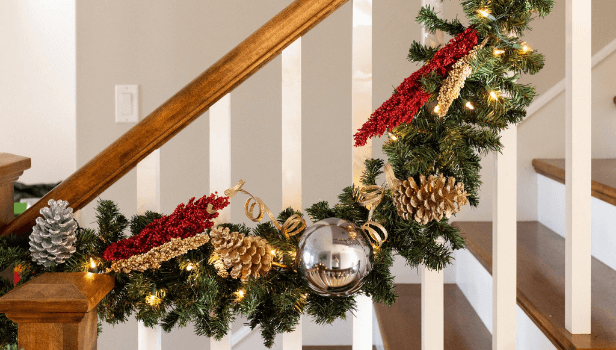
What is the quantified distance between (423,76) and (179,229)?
48 centimetres

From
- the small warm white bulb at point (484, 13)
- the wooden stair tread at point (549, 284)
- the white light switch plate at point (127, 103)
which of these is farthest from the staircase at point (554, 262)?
the white light switch plate at point (127, 103)

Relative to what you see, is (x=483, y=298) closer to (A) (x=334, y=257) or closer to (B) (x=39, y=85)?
(A) (x=334, y=257)

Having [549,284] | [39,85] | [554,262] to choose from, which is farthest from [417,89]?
[39,85]

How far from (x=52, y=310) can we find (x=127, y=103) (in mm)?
1192

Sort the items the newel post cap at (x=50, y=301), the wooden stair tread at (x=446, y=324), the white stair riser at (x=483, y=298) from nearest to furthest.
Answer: the newel post cap at (x=50, y=301) < the white stair riser at (x=483, y=298) < the wooden stair tread at (x=446, y=324)

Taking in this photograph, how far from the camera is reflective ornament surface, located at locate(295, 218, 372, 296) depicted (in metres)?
0.80

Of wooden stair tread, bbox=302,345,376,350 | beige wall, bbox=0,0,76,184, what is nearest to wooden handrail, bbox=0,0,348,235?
wooden stair tread, bbox=302,345,376,350

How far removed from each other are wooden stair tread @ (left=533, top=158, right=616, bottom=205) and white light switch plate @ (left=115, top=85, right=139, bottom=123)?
1380 mm

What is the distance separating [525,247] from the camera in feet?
4.58

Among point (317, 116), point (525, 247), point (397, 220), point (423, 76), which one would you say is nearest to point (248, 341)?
point (317, 116)

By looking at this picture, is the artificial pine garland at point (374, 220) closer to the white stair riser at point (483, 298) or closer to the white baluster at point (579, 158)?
the white baluster at point (579, 158)

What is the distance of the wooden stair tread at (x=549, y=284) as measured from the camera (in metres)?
0.86

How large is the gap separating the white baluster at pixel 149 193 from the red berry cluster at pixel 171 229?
0.33ft

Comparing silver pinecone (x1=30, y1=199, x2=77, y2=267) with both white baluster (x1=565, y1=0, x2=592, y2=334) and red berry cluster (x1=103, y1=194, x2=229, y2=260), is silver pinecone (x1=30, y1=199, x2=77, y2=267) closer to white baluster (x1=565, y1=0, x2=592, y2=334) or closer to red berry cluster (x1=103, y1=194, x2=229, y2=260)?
red berry cluster (x1=103, y1=194, x2=229, y2=260)
